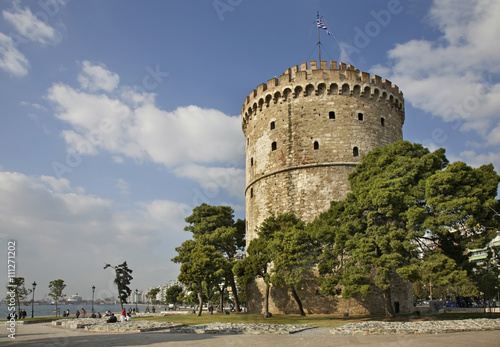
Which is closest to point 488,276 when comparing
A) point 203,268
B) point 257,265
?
point 257,265

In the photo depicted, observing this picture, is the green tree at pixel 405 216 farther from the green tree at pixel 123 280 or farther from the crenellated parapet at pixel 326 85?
the green tree at pixel 123 280

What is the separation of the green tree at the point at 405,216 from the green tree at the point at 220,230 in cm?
1159

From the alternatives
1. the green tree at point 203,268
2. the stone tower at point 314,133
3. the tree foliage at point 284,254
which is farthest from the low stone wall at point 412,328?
the green tree at point 203,268

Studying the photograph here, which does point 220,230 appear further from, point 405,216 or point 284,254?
point 405,216

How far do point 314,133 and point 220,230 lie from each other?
10986 mm

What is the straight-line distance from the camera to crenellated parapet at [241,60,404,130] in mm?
26594

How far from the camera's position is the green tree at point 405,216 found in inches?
659

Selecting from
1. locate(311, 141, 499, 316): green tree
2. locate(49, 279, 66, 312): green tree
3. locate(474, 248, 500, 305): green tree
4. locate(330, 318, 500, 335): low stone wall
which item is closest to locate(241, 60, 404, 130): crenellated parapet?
locate(311, 141, 499, 316): green tree

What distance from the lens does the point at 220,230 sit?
102 feet

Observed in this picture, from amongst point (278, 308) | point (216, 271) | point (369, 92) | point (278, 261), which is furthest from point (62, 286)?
point (369, 92)

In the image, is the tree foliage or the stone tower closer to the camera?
the tree foliage

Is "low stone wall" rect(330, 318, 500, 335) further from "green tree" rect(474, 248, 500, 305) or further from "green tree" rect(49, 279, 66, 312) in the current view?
"green tree" rect(49, 279, 66, 312)

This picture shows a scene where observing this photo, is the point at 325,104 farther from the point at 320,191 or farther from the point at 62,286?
the point at 62,286

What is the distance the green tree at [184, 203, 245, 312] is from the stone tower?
3.14 m
